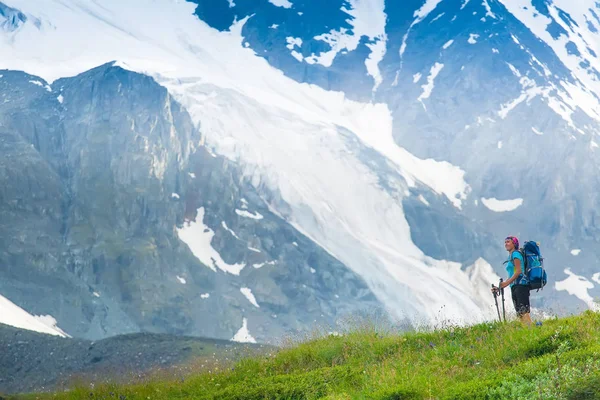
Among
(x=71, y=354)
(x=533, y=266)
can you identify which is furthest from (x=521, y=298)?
(x=71, y=354)

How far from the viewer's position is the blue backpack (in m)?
16.3

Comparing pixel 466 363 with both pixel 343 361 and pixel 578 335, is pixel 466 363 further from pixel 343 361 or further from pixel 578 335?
pixel 343 361

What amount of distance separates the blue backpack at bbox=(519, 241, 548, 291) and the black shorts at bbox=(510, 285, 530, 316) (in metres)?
0.15

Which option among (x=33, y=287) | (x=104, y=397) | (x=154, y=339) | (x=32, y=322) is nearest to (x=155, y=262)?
(x=33, y=287)

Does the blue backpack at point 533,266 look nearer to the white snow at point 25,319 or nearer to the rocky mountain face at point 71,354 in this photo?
the rocky mountain face at point 71,354

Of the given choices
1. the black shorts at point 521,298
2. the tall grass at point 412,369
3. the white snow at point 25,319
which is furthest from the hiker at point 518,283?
the white snow at point 25,319

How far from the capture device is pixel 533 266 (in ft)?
53.8

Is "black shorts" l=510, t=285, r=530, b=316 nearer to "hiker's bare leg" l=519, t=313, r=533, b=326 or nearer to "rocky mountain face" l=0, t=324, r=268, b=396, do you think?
"hiker's bare leg" l=519, t=313, r=533, b=326

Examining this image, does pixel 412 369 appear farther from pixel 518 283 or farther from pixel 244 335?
pixel 244 335

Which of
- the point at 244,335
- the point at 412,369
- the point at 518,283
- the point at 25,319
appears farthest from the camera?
the point at 244,335

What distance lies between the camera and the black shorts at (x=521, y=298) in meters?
16.2

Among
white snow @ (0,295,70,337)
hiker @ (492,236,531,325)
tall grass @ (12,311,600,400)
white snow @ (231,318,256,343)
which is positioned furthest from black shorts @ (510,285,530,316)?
white snow @ (231,318,256,343)

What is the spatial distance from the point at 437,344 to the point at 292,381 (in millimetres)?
2923

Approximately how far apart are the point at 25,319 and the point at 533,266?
490 feet
